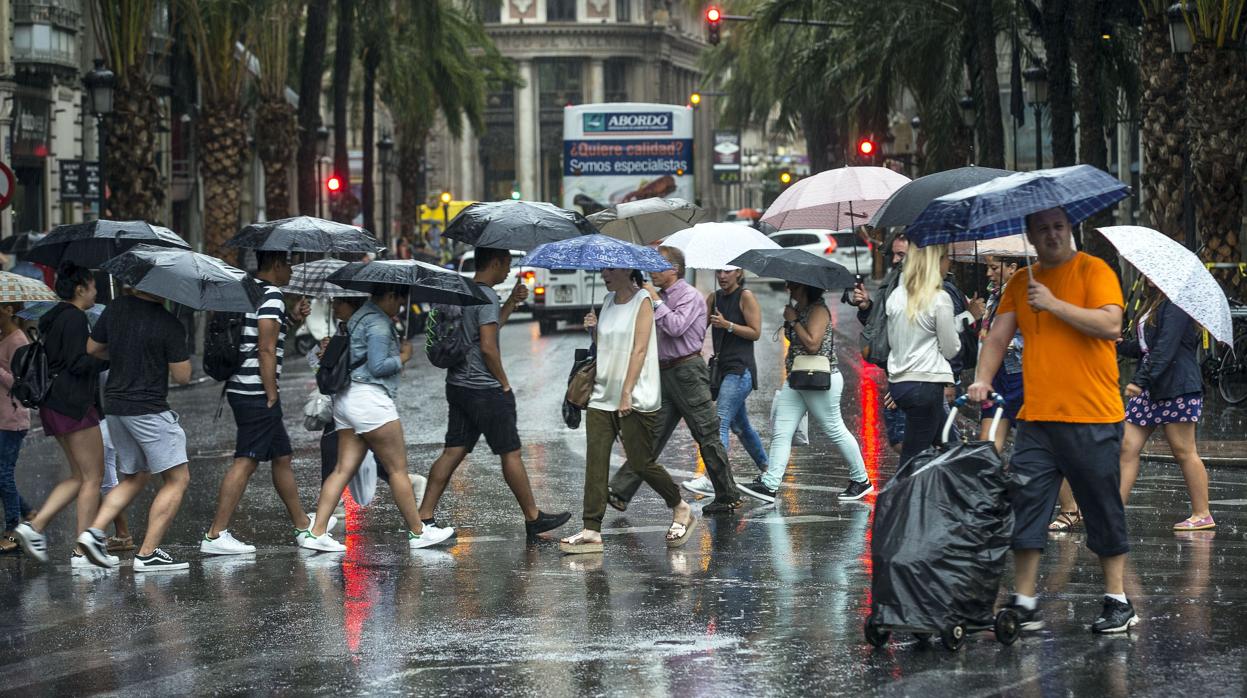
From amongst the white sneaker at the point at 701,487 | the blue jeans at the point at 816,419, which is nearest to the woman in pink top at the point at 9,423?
the white sneaker at the point at 701,487

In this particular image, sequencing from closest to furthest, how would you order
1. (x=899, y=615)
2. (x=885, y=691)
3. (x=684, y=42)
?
(x=885, y=691) → (x=899, y=615) → (x=684, y=42)

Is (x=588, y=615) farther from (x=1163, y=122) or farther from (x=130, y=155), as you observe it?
(x=130, y=155)

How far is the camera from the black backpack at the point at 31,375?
10.0 meters

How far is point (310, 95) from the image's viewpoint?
3253 centimetres

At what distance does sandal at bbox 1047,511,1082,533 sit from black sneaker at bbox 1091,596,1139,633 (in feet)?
9.80

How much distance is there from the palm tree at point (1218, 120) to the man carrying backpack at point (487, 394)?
1187 cm

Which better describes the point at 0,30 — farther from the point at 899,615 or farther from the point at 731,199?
the point at 731,199

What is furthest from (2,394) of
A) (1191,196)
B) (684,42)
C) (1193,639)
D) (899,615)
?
(684,42)

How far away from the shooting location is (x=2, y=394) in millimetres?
10797

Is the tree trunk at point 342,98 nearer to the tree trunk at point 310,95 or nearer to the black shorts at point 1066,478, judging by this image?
the tree trunk at point 310,95

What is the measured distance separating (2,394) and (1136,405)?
21.7 ft

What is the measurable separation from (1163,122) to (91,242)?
1463cm

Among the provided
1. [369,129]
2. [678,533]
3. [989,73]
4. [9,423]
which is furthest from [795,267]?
[369,129]

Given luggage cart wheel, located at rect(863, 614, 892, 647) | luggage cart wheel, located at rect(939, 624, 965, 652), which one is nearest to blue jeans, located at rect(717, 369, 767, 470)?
luggage cart wheel, located at rect(863, 614, 892, 647)
